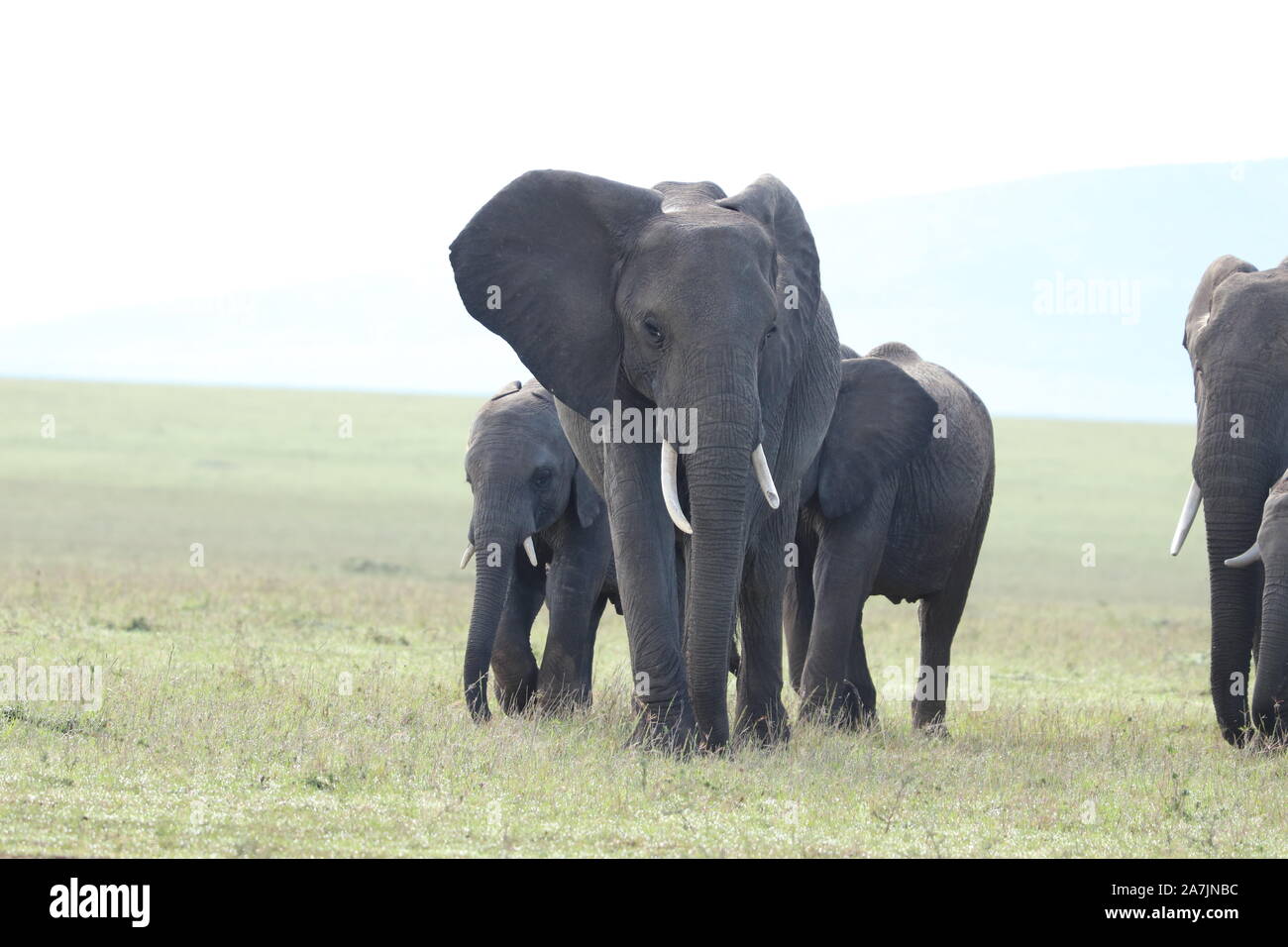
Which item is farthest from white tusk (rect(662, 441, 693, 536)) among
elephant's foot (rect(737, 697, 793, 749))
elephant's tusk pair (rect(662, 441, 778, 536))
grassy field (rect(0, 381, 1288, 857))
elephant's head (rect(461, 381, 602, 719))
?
elephant's head (rect(461, 381, 602, 719))

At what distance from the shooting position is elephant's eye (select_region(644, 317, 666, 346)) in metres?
10.0

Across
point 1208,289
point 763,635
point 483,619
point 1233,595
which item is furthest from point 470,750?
point 1208,289

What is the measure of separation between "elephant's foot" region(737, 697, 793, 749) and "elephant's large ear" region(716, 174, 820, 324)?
2.49 metres

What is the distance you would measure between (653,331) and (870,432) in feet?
11.0

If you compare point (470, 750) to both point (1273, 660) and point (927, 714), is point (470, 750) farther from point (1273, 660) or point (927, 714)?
point (927, 714)

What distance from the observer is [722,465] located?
9.76 meters

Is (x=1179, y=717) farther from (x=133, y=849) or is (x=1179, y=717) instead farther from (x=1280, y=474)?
(x=133, y=849)

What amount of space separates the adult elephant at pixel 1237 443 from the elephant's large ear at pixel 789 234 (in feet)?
10.5

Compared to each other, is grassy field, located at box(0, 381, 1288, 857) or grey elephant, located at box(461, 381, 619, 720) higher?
grey elephant, located at box(461, 381, 619, 720)

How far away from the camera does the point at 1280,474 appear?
1243 centimetres

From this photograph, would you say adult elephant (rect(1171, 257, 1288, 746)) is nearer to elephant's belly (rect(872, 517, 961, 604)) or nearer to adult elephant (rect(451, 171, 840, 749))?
elephant's belly (rect(872, 517, 961, 604))

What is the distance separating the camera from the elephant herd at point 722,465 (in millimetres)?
9969

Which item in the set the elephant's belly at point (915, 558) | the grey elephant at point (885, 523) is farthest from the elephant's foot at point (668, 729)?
the elephant's belly at point (915, 558)

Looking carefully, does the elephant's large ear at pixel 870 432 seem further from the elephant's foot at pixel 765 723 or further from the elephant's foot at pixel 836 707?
the elephant's foot at pixel 765 723
